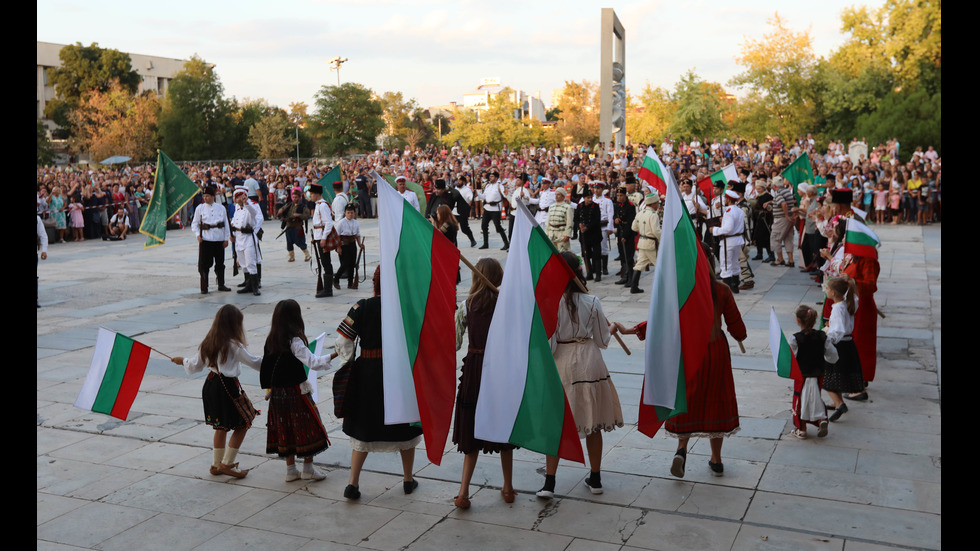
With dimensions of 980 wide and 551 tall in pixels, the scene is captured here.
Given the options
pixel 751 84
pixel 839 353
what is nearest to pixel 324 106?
pixel 751 84

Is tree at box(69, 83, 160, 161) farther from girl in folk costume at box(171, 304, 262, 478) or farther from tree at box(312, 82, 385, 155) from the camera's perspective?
girl in folk costume at box(171, 304, 262, 478)

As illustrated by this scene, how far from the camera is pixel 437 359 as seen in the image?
552 cm

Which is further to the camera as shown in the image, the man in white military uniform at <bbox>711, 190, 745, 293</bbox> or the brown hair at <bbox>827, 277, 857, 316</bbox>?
the man in white military uniform at <bbox>711, 190, 745, 293</bbox>

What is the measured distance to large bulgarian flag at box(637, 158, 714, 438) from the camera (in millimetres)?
5832

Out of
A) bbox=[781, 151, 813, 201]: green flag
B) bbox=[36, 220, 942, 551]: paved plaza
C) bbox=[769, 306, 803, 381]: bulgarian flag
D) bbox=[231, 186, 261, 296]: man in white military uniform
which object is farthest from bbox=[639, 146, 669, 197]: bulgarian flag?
bbox=[231, 186, 261, 296]: man in white military uniform

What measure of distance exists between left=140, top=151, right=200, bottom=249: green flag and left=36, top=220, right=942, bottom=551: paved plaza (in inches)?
165

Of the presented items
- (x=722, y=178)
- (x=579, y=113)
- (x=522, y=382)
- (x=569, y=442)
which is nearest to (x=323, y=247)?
(x=722, y=178)

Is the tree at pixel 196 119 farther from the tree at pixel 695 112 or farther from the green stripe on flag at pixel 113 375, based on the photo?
the green stripe on flag at pixel 113 375

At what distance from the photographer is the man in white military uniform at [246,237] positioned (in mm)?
14648

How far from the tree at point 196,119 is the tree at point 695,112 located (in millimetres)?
36450

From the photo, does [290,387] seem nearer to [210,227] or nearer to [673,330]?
[673,330]

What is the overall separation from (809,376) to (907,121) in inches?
1512

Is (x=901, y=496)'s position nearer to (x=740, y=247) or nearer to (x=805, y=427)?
(x=805, y=427)

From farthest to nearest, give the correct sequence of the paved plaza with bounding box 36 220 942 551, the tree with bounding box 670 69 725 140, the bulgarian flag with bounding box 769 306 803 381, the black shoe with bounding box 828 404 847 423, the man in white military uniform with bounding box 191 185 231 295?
1. the tree with bounding box 670 69 725 140
2. the man in white military uniform with bounding box 191 185 231 295
3. the black shoe with bounding box 828 404 847 423
4. the bulgarian flag with bounding box 769 306 803 381
5. the paved plaza with bounding box 36 220 942 551
